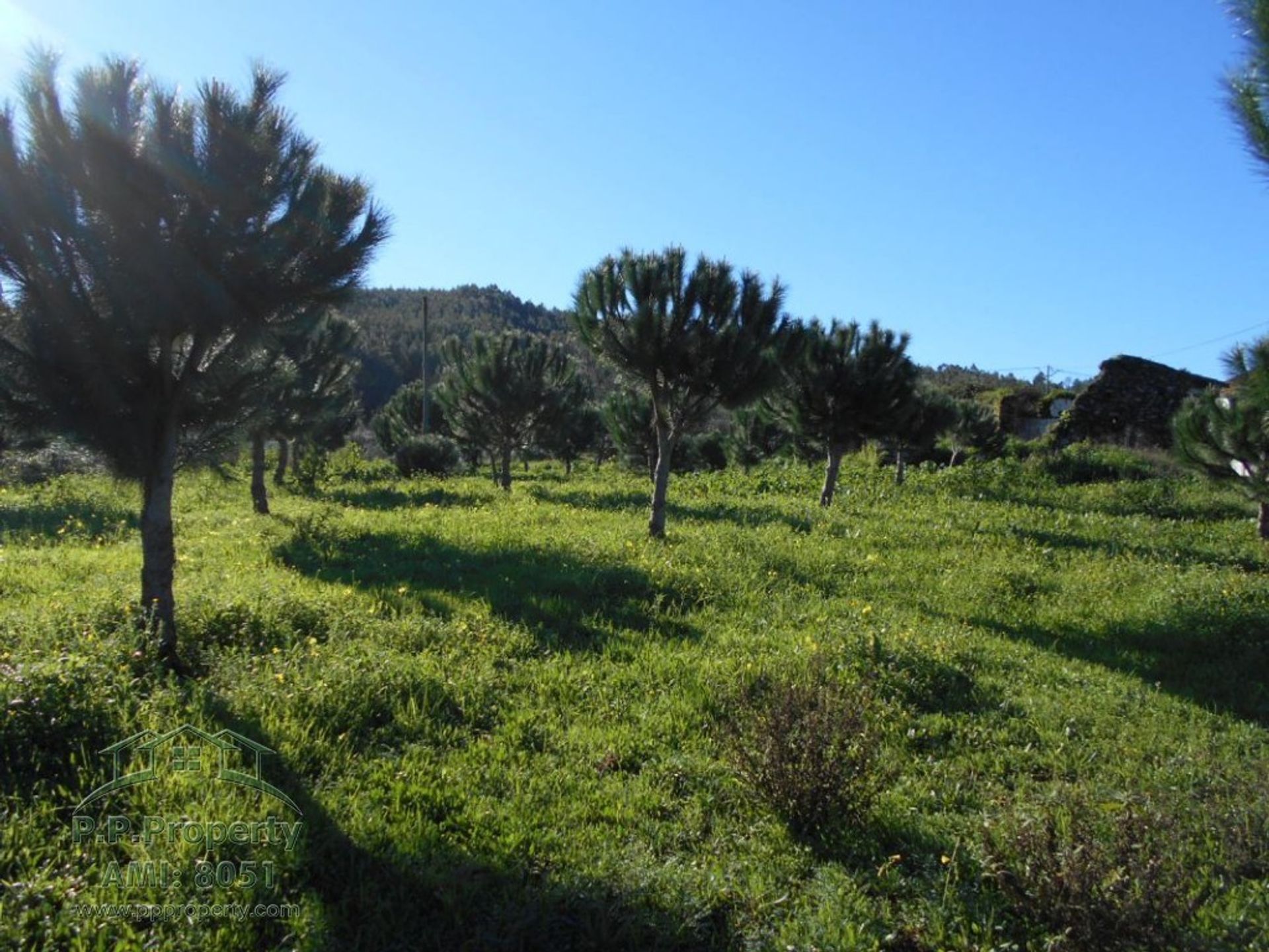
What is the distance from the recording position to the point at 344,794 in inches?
150

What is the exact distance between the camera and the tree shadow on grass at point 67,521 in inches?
415

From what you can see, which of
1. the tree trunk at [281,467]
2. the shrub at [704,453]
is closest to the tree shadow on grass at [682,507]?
the tree trunk at [281,467]

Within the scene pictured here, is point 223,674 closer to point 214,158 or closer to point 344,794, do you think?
point 344,794

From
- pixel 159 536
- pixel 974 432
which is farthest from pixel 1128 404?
pixel 159 536

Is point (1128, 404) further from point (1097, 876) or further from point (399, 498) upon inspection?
point (1097, 876)

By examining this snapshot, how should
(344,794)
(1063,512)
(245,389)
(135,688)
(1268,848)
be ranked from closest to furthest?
(1268,848) → (344,794) → (135,688) → (245,389) → (1063,512)

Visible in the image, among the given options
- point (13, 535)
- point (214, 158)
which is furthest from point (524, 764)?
point (13, 535)

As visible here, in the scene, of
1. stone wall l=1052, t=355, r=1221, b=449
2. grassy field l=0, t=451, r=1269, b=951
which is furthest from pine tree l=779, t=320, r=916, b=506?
stone wall l=1052, t=355, r=1221, b=449

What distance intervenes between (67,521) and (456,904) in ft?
37.7

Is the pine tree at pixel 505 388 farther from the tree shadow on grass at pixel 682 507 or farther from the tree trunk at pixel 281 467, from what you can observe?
the tree trunk at pixel 281 467

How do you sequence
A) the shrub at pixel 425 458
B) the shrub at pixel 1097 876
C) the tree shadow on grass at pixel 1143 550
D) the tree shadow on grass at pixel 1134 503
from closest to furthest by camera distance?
the shrub at pixel 1097 876, the tree shadow on grass at pixel 1143 550, the tree shadow on grass at pixel 1134 503, the shrub at pixel 425 458

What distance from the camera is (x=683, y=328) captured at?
11.0 meters

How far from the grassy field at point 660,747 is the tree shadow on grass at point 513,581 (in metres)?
0.07

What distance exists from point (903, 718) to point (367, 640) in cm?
416
